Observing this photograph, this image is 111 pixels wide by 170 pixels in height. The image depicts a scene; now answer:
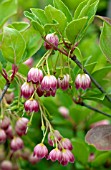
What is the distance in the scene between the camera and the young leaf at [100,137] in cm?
131

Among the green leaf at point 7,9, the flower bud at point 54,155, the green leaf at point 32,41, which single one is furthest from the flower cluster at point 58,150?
the green leaf at point 7,9

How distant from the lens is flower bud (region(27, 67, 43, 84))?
1238 millimetres

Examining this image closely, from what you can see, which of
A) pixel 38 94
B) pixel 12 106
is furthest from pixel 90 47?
pixel 38 94

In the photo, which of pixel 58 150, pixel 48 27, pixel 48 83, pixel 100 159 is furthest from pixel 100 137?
pixel 100 159

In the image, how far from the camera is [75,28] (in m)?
1.24

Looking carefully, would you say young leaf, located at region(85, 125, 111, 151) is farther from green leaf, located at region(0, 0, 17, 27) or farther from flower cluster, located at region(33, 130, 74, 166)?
green leaf, located at region(0, 0, 17, 27)

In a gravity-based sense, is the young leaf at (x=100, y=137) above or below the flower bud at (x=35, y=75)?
below

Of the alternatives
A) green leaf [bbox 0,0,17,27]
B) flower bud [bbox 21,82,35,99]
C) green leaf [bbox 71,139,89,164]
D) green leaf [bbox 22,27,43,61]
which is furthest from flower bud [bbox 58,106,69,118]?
flower bud [bbox 21,82,35,99]

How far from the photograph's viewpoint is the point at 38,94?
132 cm

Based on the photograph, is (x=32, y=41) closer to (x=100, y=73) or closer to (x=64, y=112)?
(x=100, y=73)

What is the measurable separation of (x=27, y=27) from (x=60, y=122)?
24.7 inches

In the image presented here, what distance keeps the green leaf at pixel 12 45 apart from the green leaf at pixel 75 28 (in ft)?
0.43

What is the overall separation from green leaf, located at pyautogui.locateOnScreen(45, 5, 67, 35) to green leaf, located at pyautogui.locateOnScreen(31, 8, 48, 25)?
0.14 ft

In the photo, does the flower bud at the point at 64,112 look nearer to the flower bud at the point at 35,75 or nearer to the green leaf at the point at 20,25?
the green leaf at the point at 20,25
